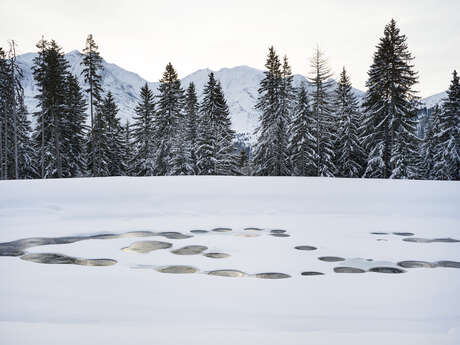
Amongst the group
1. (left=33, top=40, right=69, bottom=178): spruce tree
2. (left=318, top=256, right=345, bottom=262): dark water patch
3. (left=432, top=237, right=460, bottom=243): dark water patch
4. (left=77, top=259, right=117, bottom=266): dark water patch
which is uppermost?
(left=33, top=40, right=69, bottom=178): spruce tree

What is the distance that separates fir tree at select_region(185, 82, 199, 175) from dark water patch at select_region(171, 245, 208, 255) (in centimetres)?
2852

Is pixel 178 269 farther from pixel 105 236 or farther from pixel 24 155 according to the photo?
pixel 24 155

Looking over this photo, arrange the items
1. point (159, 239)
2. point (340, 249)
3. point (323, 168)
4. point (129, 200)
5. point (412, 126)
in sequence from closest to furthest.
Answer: point (340, 249), point (159, 239), point (129, 200), point (412, 126), point (323, 168)

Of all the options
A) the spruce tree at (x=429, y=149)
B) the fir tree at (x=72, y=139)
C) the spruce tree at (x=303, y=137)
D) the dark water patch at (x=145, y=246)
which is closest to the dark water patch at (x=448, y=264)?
the dark water patch at (x=145, y=246)

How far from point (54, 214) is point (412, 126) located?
87.5ft

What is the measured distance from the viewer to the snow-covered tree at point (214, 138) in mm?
34469

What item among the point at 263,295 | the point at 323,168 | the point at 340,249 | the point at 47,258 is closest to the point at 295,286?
the point at 263,295

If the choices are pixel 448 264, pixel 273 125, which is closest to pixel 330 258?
pixel 448 264

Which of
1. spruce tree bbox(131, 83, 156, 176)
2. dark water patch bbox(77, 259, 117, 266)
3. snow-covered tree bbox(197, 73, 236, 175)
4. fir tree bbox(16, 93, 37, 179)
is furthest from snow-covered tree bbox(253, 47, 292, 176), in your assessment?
dark water patch bbox(77, 259, 117, 266)

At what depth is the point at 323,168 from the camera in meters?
32.9

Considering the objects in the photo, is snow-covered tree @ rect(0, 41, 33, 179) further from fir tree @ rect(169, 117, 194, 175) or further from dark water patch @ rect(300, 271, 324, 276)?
dark water patch @ rect(300, 271, 324, 276)

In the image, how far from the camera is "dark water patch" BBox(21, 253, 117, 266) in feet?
17.3

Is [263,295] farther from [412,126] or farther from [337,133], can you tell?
[337,133]

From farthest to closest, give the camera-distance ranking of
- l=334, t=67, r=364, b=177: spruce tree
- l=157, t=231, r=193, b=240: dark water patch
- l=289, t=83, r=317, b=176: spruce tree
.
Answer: l=334, t=67, r=364, b=177: spruce tree
l=289, t=83, r=317, b=176: spruce tree
l=157, t=231, r=193, b=240: dark water patch
